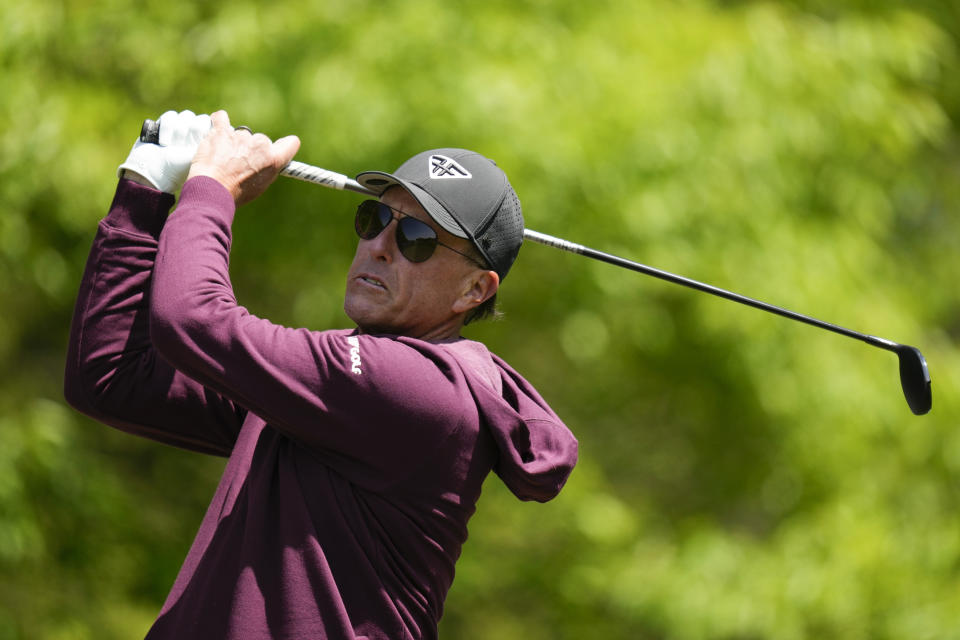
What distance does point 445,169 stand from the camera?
2221 mm

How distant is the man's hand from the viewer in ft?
6.89

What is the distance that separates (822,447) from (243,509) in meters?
4.75

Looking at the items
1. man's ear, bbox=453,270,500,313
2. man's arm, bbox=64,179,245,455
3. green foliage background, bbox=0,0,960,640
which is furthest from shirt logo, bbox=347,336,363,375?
green foliage background, bbox=0,0,960,640

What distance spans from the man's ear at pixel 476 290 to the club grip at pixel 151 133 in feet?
1.99

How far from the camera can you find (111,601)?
20.1 feet

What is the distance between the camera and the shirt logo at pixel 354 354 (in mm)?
1954

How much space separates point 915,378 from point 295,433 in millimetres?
1450

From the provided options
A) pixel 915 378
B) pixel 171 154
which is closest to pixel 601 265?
pixel 915 378

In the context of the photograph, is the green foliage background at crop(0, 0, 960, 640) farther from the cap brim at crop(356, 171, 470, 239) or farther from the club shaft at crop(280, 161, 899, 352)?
the cap brim at crop(356, 171, 470, 239)

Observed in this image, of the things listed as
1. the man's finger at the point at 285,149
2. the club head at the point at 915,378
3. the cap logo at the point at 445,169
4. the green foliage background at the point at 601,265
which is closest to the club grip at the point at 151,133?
the man's finger at the point at 285,149

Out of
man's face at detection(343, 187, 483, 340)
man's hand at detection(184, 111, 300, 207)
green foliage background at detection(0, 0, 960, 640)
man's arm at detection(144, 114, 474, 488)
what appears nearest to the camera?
man's arm at detection(144, 114, 474, 488)

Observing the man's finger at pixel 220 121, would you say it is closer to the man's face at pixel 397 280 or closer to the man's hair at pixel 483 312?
the man's face at pixel 397 280

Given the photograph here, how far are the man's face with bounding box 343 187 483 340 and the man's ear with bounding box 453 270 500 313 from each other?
0.12 feet

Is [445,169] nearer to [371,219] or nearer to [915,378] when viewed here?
[371,219]
